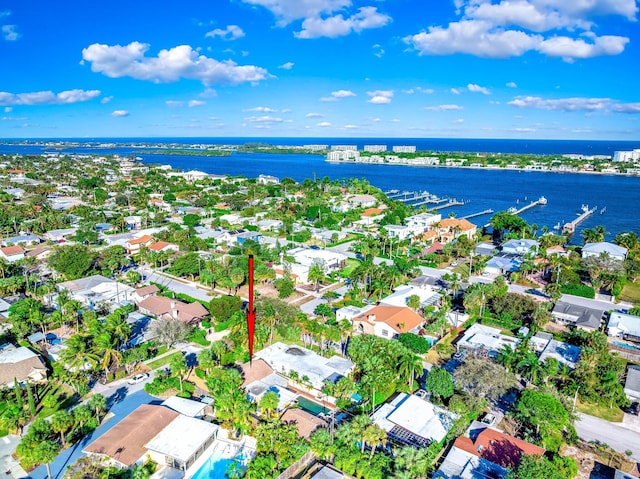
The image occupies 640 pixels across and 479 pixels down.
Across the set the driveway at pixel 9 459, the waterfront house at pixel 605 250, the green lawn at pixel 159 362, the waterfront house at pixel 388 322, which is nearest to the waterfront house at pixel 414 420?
the waterfront house at pixel 388 322

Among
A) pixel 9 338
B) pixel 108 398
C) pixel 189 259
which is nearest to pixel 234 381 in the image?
pixel 108 398

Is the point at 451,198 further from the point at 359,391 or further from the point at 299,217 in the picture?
the point at 359,391

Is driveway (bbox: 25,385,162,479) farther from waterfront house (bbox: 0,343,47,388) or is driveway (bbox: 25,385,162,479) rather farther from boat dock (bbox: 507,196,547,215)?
boat dock (bbox: 507,196,547,215)

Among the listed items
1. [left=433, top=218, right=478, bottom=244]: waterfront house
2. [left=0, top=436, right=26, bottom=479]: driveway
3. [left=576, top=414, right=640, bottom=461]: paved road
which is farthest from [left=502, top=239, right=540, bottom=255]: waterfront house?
[left=0, top=436, right=26, bottom=479]: driveway

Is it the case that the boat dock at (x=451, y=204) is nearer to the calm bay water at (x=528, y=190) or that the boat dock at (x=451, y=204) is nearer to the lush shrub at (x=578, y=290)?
the calm bay water at (x=528, y=190)

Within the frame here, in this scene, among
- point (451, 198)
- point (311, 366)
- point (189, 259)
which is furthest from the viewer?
point (451, 198)

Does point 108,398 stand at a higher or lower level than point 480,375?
lower

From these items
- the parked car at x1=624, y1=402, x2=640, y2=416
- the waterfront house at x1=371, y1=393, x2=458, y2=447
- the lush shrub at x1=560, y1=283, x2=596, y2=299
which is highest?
A: the lush shrub at x1=560, y1=283, x2=596, y2=299
